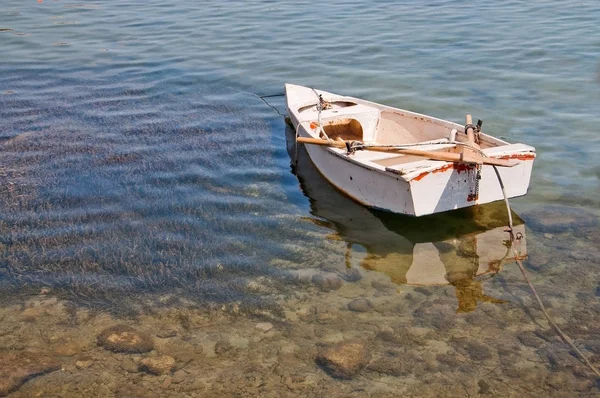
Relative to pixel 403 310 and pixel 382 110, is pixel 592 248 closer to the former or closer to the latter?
pixel 403 310

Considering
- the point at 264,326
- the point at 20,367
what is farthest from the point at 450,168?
the point at 20,367

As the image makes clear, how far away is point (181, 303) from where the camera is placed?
729 centimetres

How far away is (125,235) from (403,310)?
12.3ft

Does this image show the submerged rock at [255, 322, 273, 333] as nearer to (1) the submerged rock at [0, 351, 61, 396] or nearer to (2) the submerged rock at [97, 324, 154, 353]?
(2) the submerged rock at [97, 324, 154, 353]

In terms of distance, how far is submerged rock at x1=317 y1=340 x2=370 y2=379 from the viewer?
628 cm

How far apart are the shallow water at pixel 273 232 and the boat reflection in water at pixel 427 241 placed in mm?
30

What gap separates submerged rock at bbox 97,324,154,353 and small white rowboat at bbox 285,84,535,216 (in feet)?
11.8

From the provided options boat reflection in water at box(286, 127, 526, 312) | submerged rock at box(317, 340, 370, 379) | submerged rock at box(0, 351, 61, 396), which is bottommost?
submerged rock at box(0, 351, 61, 396)

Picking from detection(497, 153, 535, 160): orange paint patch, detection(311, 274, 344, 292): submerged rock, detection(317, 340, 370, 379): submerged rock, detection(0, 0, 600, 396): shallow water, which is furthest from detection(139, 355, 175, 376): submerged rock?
detection(497, 153, 535, 160): orange paint patch

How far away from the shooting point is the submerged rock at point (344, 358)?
628 cm

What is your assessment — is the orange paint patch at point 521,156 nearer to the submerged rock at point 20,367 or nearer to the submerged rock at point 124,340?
the submerged rock at point 124,340

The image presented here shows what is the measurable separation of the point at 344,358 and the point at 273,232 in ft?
8.86

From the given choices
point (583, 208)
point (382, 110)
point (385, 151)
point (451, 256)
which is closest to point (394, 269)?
point (451, 256)

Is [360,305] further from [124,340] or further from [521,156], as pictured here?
[521,156]
